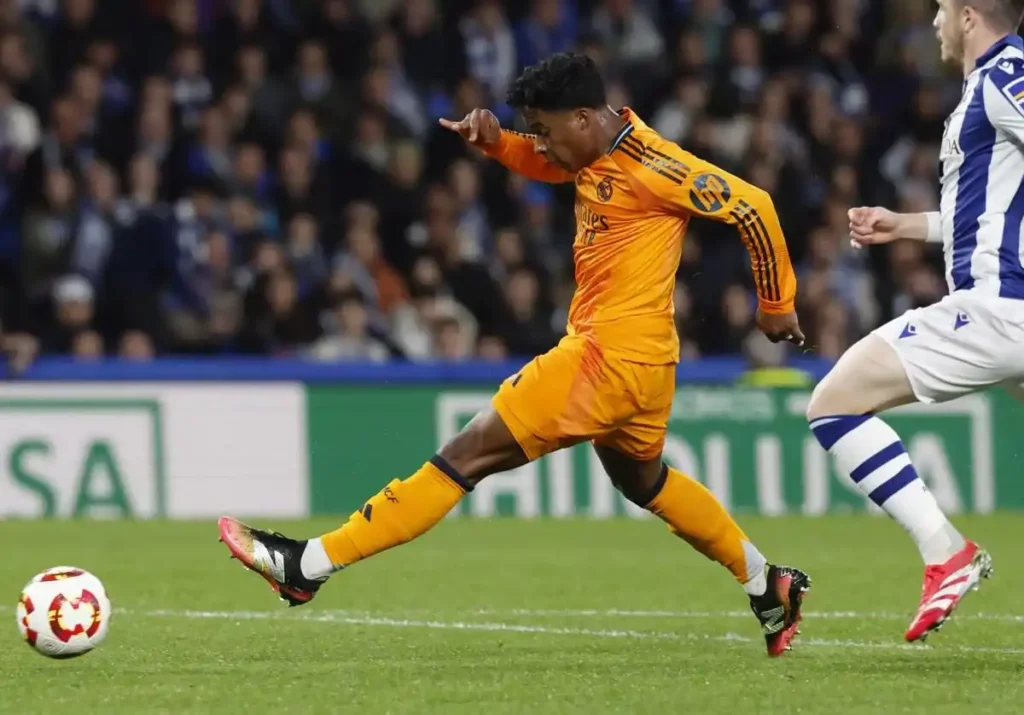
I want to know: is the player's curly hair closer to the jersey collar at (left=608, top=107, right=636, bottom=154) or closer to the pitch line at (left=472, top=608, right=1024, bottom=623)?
the jersey collar at (left=608, top=107, right=636, bottom=154)

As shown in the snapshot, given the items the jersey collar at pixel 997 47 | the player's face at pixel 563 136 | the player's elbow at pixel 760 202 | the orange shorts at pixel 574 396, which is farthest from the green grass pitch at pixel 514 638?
the jersey collar at pixel 997 47

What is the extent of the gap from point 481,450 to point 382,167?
29.8ft

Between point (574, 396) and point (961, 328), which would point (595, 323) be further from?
point (961, 328)

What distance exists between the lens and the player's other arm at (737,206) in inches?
243

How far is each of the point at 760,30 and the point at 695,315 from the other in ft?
11.2

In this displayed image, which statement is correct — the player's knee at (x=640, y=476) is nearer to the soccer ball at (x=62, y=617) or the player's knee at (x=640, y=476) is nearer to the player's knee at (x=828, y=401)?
the player's knee at (x=828, y=401)

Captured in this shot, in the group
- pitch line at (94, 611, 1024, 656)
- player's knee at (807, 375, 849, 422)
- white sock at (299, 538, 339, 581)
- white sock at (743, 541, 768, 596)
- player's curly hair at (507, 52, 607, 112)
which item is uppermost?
player's curly hair at (507, 52, 607, 112)

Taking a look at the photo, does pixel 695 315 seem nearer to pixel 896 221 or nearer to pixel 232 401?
pixel 232 401

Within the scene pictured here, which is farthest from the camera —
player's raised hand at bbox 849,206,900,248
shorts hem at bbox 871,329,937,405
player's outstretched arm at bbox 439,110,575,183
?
player's outstretched arm at bbox 439,110,575,183

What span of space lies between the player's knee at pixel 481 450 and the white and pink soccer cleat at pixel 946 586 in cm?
136

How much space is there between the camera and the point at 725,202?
616 centimetres

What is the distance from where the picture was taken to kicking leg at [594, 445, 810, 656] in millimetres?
6473

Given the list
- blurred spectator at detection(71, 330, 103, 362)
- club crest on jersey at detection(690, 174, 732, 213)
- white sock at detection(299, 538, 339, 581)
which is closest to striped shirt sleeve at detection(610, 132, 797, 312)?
club crest on jersey at detection(690, 174, 732, 213)

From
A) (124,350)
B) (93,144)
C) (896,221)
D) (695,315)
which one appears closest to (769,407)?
(695,315)
